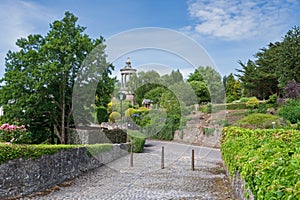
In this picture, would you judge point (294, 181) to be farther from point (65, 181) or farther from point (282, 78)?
point (282, 78)

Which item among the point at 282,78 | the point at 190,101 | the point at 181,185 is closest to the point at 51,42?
the point at 181,185

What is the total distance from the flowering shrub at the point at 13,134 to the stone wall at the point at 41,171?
3.99 meters

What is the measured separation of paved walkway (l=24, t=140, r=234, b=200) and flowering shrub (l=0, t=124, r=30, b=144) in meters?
3.89

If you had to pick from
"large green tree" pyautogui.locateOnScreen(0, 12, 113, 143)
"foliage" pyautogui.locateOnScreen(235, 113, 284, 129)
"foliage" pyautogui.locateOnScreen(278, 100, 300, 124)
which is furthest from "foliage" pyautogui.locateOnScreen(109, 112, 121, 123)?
"foliage" pyautogui.locateOnScreen(278, 100, 300, 124)

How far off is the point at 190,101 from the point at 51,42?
10831 millimetres

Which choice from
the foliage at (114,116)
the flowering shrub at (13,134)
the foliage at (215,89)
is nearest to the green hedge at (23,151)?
the flowering shrub at (13,134)

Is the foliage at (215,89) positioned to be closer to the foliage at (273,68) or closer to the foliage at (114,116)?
the foliage at (273,68)

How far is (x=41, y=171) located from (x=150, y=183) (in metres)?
2.38

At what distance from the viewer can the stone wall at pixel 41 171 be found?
204 inches

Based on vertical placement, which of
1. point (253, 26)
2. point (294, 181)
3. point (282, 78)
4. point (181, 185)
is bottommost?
point (181, 185)

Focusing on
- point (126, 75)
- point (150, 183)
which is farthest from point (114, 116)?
point (150, 183)

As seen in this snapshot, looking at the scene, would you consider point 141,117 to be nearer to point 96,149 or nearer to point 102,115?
point 102,115

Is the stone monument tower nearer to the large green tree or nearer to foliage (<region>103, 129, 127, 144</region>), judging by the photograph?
the large green tree

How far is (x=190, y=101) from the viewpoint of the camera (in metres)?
19.9
